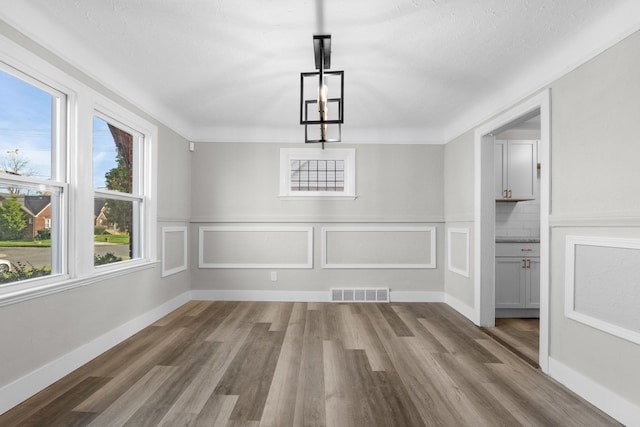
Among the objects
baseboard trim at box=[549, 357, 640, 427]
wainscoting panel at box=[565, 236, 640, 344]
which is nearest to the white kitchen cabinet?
baseboard trim at box=[549, 357, 640, 427]

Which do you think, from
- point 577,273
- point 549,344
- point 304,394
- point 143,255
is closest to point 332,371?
point 304,394

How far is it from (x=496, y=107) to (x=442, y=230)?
6.18 feet

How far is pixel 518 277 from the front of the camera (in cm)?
382

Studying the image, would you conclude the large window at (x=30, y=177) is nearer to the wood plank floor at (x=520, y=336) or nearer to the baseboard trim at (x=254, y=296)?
the baseboard trim at (x=254, y=296)

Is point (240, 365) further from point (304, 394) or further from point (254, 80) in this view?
point (254, 80)

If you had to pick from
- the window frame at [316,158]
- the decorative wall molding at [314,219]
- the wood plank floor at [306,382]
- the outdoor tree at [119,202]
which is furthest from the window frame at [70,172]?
the window frame at [316,158]

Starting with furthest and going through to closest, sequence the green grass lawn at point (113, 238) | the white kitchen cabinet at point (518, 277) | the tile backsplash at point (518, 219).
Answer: the tile backsplash at point (518, 219) → the white kitchen cabinet at point (518, 277) → the green grass lawn at point (113, 238)

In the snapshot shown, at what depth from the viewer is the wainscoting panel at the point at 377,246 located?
4566 millimetres

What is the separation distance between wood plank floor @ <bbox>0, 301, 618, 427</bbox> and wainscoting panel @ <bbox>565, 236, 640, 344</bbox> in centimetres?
55

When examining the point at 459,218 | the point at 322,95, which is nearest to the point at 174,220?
the point at 322,95

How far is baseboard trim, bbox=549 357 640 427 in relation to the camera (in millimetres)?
1808

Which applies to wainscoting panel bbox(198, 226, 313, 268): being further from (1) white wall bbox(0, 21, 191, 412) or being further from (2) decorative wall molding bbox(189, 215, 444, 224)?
(1) white wall bbox(0, 21, 191, 412)

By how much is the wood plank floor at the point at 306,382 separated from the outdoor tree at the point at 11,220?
40.9 inches

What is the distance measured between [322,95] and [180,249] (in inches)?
122
